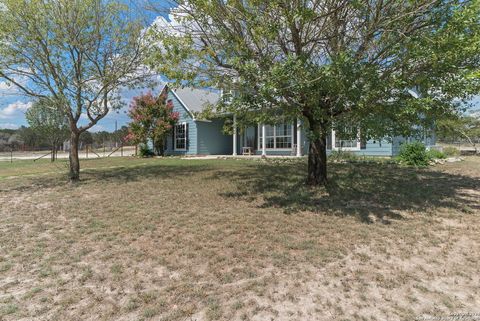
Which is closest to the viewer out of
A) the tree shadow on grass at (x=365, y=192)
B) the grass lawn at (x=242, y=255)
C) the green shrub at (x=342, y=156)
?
the grass lawn at (x=242, y=255)

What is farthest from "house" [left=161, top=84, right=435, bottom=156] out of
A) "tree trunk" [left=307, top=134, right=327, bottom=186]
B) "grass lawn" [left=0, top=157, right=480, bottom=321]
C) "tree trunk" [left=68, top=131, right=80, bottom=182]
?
"grass lawn" [left=0, top=157, right=480, bottom=321]

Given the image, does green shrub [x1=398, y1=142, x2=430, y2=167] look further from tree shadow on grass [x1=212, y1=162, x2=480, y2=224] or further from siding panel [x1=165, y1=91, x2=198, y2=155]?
siding panel [x1=165, y1=91, x2=198, y2=155]

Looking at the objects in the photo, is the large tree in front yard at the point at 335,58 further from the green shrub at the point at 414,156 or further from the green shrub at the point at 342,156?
the green shrub at the point at 342,156

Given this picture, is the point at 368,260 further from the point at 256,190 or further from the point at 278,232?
the point at 256,190

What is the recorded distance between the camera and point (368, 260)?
3.69 metres

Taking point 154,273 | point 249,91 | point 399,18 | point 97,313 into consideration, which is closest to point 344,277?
point 154,273

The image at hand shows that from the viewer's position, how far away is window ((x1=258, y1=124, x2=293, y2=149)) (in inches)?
687

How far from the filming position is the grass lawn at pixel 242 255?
2805 millimetres

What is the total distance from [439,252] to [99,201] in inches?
260

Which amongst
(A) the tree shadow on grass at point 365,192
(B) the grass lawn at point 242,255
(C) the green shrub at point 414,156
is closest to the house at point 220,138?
(C) the green shrub at point 414,156

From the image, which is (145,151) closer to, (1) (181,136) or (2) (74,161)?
(1) (181,136)

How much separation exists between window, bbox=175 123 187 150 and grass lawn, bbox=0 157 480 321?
45.3 ft

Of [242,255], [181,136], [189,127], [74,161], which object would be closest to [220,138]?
[189,127]

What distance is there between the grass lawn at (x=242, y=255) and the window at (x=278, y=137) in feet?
34.3
